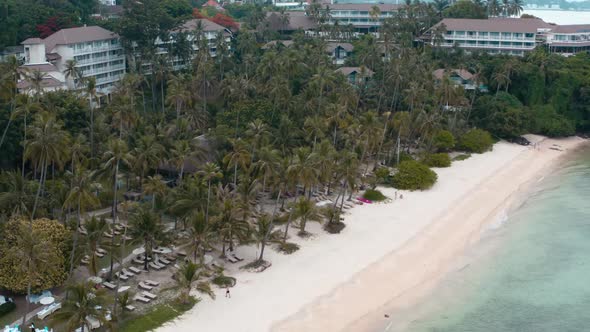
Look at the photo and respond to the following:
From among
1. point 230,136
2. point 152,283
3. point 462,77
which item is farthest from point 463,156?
point 152,283

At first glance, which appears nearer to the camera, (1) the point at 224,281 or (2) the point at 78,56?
(1) the point at 224,281

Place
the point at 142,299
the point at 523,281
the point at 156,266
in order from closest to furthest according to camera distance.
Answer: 1. the point at 142,299
2. the point at 156,266
3. the point at 523,281

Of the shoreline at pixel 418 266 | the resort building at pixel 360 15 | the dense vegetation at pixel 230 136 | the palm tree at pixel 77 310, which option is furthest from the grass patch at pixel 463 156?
the resort building at pixel 360 15

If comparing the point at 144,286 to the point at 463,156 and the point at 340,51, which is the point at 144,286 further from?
the point at 340,51

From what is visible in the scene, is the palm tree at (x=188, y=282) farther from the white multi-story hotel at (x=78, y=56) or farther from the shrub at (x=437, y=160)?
the white multi-story hotel at (x=78, y=56)

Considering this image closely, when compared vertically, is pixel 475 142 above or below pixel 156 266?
above

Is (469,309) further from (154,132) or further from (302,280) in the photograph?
(154,132)
